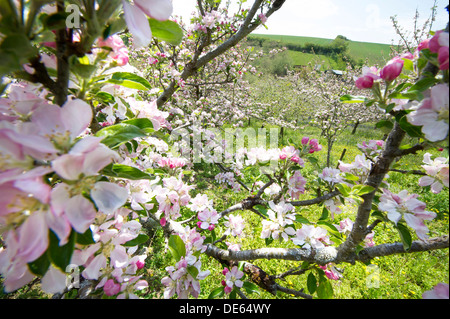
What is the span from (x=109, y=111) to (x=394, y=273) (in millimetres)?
4941

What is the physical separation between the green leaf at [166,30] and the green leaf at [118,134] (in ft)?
0.98

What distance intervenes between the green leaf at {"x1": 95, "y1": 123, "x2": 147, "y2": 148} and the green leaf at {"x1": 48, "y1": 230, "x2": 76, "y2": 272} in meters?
0.24

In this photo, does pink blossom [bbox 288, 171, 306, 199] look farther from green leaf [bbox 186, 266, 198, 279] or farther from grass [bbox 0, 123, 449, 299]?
grass [bbox 0, 123, 449, 299]

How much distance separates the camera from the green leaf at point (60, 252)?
1.40ft

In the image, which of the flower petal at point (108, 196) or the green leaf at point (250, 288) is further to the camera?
the green leaf at point (250, 288)

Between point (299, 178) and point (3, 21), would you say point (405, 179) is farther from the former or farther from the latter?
point (3, 21)

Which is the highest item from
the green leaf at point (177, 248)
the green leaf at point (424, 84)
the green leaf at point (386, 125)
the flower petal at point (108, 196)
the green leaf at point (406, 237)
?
the green leaf at point (424, 84)

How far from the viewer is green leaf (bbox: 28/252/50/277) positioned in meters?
0.43

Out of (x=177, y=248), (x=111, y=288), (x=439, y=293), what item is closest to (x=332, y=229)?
(x=439, y=293)

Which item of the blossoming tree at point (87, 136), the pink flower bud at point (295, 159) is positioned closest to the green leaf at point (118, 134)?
the blossoming tree at point (87, 136)

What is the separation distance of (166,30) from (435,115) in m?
0.78

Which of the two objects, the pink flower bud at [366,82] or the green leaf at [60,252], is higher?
the pink flower bud at [366,82]

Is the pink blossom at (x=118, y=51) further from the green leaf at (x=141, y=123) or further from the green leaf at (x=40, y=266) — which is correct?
the green leaf at (x=40, y=266)

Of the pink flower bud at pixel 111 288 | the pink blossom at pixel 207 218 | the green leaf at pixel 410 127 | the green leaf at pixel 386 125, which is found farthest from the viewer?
the pink blossom at pixel 207 218
